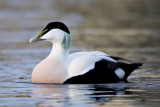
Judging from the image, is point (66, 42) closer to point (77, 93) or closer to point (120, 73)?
point (120, 73)

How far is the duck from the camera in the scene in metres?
8.80

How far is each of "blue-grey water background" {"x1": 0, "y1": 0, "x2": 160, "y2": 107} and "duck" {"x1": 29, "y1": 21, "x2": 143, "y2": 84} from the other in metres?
0.17

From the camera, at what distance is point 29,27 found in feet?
61.5

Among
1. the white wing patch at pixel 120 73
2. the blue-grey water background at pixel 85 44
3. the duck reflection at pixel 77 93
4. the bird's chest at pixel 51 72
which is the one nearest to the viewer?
the duck reflection at pixel 77 93

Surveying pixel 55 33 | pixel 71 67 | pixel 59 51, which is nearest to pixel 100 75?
pixel 71 67

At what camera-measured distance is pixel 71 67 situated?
8.79 metres

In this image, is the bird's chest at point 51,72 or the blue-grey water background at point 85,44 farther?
the bird's chest at point 51,72

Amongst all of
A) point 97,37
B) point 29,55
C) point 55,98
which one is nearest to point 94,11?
point 97,37

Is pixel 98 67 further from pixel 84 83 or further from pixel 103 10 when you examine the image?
pixel 103 10

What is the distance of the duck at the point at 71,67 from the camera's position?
880 centimetres

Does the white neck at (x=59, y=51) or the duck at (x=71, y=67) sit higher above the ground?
the white neck at (x=59, y=51)

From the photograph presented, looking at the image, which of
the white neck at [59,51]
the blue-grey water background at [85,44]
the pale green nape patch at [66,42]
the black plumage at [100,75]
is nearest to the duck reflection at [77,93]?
the blue-grey water background at [85,44]

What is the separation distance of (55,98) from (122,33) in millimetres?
10093

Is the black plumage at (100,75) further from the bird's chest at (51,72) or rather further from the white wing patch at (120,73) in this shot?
the bird's chest at (51,72)
